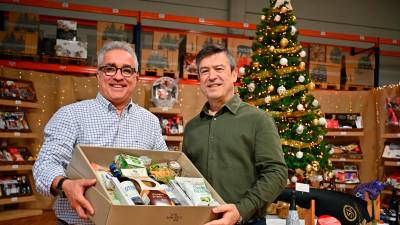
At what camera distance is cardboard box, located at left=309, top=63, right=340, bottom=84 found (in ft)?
23.7

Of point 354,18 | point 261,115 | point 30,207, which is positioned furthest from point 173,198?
point 354,18

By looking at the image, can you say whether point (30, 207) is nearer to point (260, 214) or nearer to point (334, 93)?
point (260, 214)

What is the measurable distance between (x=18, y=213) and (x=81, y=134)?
428 cm

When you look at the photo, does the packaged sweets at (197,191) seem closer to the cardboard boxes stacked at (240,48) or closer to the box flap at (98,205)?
the box flap at (98,205)

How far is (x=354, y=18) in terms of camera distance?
30.9ft

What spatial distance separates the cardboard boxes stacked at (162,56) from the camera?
21.1 feet

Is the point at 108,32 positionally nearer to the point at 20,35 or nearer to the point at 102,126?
the point at 20,35

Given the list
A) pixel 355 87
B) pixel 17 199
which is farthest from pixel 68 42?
pixel 355 87

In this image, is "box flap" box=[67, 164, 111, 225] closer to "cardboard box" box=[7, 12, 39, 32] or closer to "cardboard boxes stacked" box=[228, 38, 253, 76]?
"cardboard box" box=[7, 12, 39, 32]

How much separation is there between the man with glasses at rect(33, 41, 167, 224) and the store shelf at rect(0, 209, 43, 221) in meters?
3.98

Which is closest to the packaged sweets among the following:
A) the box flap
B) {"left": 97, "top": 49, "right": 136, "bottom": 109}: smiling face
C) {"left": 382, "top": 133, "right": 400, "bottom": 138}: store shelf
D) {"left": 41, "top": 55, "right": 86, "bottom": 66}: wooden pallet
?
the box flap

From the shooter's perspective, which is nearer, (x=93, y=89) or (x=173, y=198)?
(x=173, y=198)

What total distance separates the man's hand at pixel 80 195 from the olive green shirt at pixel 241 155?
69 cm

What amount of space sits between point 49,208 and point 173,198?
510 cm
